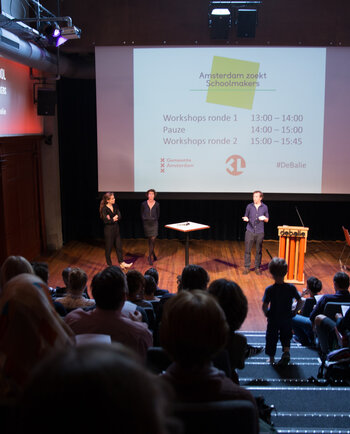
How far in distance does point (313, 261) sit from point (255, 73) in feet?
12.3

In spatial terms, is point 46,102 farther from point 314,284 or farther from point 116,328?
point 116,328

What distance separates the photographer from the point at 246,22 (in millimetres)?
7746

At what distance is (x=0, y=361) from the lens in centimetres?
123

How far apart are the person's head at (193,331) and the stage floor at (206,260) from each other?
503 centimetres

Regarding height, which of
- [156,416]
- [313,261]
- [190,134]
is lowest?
[313,261]

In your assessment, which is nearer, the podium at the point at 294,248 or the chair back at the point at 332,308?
the chair back at the point at 332,308

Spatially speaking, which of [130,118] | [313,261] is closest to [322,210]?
[313,261]

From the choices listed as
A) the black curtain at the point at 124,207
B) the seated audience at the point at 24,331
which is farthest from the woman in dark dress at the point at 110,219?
the seated audience at the point at 24,331

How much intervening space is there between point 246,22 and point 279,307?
5587 millimetres

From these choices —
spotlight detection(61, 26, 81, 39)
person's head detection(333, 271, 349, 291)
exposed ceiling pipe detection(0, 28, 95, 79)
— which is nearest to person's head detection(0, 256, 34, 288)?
person's head detection(333, 271, 349, 291)

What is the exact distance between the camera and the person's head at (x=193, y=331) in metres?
1.34

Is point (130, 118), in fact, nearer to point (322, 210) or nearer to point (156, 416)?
point (322, 210)

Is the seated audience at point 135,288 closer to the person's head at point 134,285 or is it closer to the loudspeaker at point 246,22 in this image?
the person's head at point 134,285

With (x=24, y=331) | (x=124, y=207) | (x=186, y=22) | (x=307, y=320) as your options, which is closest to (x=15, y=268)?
(x=24, y=331)
